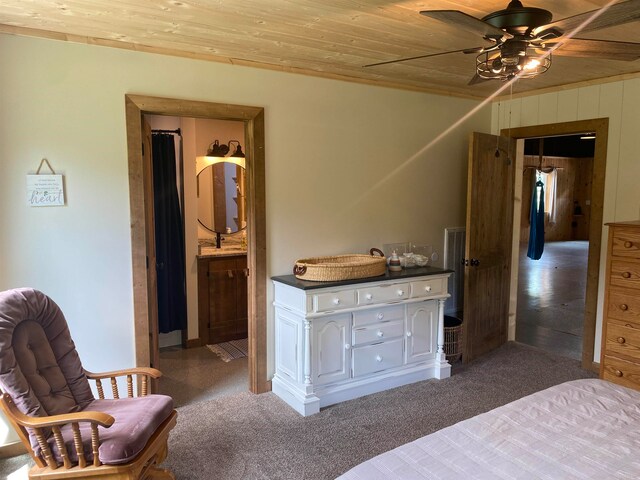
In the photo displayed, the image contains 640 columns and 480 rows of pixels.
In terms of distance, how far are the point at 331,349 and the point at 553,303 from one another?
4.46 m

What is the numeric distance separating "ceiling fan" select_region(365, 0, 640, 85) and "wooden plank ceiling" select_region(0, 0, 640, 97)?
33cm

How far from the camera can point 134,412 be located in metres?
2.31

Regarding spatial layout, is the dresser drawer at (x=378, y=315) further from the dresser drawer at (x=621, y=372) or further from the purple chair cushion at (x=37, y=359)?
the purple chair cushion at (x=37, y=359)

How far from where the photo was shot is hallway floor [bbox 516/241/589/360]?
499 centimetres

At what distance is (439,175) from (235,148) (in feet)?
7.08

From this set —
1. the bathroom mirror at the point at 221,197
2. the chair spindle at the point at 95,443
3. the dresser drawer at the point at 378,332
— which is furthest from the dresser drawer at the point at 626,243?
the bathroom mirror at the point at 221,197

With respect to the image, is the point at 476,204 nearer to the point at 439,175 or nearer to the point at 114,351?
the point at 439,175

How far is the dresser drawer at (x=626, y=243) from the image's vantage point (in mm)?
3127

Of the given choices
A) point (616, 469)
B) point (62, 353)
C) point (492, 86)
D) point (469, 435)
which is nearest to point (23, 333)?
point (62, 353)

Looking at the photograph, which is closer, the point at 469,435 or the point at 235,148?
the point at 469,435

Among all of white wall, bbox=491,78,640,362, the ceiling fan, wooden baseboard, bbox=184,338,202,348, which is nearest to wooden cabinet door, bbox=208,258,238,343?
wooden baseboard, bbox=184,338,202,348

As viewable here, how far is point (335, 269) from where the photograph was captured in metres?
3.41

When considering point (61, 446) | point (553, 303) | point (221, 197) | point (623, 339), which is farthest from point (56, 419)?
→ point (553, 303)

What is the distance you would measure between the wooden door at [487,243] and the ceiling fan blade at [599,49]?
1888 mm
